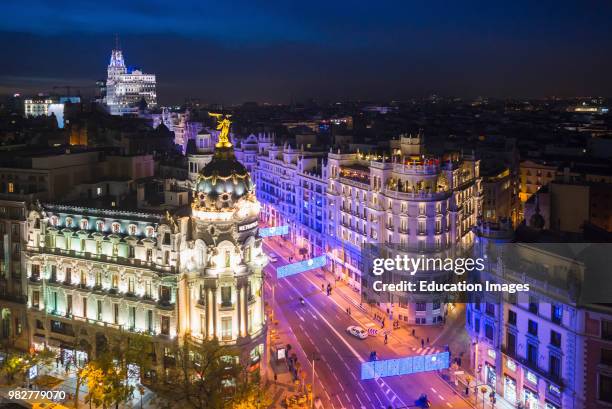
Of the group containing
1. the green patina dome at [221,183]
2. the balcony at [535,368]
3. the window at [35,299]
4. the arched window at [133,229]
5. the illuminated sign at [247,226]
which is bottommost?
the balcony at [535,368]

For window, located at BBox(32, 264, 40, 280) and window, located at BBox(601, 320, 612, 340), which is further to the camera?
window, located at BBox(32, 264, 40, 280)

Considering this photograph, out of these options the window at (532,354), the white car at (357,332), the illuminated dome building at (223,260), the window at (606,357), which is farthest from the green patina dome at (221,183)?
the window at (606,357)

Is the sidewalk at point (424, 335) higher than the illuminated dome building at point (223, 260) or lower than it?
lower

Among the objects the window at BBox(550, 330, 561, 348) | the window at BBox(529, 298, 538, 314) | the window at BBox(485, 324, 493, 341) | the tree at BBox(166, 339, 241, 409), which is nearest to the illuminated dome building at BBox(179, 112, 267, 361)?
the tree at BBox(166, 339, 241, 409)

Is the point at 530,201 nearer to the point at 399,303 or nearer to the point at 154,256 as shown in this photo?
the point at 399,303

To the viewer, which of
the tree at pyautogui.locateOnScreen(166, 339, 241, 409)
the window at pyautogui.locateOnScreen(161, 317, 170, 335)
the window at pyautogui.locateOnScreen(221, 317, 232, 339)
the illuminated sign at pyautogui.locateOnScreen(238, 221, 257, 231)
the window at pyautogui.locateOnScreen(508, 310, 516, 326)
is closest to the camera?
the tree at pyautogui.locateOnScreen(166, 339, 241, 409)

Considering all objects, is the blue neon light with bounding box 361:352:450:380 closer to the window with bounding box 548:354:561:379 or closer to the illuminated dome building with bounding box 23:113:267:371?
the window with bounding box 548:354:561:379

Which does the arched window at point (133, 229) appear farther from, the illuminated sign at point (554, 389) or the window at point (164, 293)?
the illuminated sign at point (554, 389)
